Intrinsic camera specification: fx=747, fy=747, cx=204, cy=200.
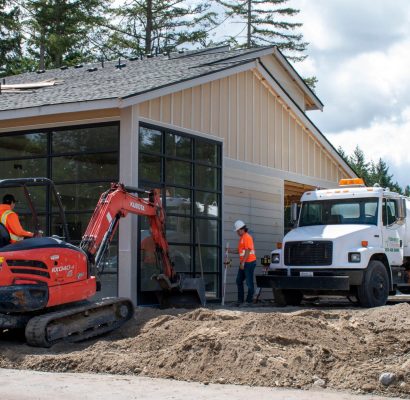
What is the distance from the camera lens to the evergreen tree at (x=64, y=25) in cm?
4288

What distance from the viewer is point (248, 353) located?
30.0 feet

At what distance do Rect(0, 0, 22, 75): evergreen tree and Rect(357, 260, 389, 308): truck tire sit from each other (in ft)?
101

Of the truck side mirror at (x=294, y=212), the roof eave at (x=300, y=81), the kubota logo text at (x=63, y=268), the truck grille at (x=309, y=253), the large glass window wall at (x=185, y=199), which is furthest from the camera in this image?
the roof eave at (x=300, y=81)

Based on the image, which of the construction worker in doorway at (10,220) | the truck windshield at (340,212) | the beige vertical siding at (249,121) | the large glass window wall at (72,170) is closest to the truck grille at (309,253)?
the truck windshield at (340,212)

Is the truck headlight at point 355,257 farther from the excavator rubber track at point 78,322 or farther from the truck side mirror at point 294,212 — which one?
the excavator rubber track at point 78,322

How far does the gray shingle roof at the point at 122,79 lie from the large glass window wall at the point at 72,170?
0.77 m

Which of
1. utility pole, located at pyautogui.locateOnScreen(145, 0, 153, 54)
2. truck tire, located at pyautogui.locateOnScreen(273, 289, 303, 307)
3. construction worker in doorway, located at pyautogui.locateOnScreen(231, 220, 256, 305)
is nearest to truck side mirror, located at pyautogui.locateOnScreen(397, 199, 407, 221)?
truck tire, located at pyautogui.locateOnScreen(273, 289, 303, 307)

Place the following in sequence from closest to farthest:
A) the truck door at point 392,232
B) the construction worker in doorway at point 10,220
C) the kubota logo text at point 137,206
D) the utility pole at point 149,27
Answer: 1. the construction worker in doorway at point 10,220
2. the kubota logo text at point 137,206
3. the truck door at point 392,232
4. the utility pole at point 149,27

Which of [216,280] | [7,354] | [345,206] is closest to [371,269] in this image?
[345,206]

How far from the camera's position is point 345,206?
58.6 feet

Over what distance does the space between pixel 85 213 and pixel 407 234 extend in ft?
26.9

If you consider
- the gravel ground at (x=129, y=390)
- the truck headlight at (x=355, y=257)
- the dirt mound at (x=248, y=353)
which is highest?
the truck headlight at (x=355, y=257)

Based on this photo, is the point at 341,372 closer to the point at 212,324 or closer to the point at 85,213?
the point at 212,324

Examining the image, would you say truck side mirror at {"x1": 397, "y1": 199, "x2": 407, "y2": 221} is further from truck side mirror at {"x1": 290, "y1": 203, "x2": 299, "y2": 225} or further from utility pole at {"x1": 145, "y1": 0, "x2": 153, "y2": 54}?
utility pole at {"x1": 145, "y1": 0, "x2": 153, "y2": 54}
